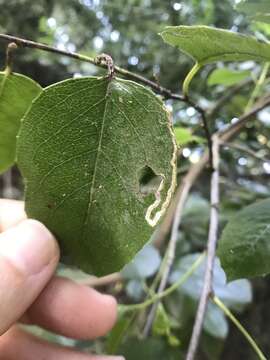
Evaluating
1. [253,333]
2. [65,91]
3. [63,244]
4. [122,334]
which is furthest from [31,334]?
[253,333]

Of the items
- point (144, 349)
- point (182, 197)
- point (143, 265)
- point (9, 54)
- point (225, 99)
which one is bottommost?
point (144, 349)

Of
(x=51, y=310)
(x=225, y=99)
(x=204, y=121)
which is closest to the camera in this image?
(x=204, y=121)

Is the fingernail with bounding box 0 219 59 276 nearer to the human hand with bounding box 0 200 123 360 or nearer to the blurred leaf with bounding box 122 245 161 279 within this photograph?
the human hand with bounding box 0 200 123 360

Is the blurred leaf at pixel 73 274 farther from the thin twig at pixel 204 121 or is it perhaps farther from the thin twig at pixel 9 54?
the thin twig at pixel 9 54

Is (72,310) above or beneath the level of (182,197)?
beneath

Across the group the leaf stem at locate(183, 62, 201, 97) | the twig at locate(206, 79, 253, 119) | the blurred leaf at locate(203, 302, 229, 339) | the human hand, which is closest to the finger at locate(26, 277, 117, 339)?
the human hand

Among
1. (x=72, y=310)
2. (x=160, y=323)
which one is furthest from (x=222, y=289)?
(x=72, y=310)

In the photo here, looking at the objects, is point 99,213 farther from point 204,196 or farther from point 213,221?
point 204,196

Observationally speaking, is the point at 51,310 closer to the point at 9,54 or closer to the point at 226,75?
the point at 9,54
